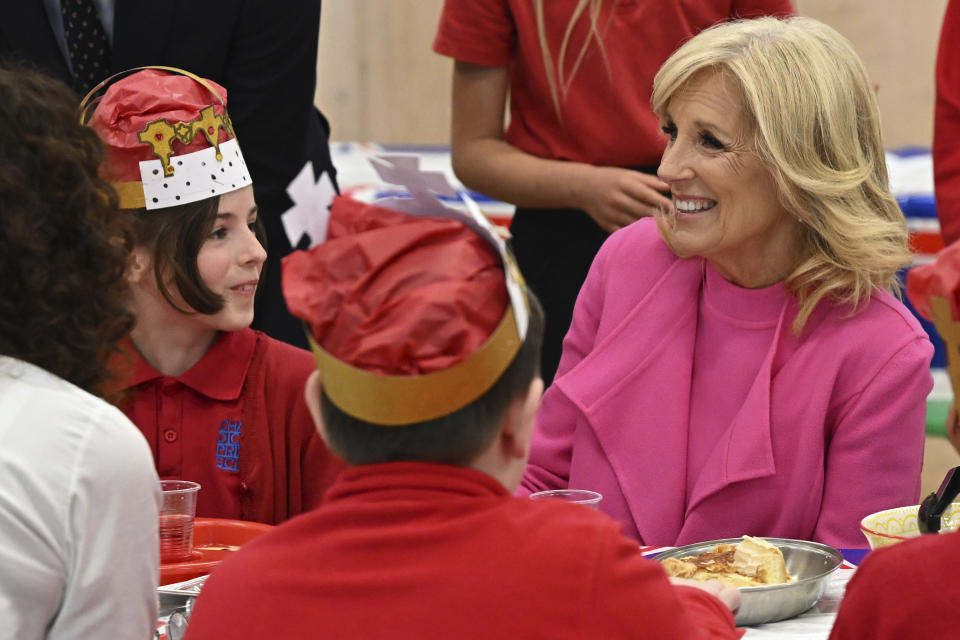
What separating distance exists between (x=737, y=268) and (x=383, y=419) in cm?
125

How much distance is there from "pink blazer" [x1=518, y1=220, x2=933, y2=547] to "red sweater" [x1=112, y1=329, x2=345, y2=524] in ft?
1.39

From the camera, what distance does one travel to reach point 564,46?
3.09 metres

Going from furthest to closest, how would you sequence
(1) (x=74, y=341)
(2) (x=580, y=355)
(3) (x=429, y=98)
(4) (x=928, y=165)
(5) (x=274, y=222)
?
(3) (x=429, y=98), (4) (x=928, y=165), (5) (x=274, y=222), (2) (x=580, y=355), (1) (x=74, y=341)

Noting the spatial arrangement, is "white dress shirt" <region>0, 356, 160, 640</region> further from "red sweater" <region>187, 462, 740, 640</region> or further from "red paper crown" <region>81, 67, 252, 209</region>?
"red paper crown" <region>81, 67, 252, 209</region>

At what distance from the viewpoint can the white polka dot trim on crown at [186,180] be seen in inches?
92.3

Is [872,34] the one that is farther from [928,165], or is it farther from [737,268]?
[737,268]

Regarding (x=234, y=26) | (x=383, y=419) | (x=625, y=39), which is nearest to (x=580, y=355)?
(x=625, y=39)

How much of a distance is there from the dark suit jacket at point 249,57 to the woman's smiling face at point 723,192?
0.97m

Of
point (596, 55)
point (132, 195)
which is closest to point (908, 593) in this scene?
point (132, 195)

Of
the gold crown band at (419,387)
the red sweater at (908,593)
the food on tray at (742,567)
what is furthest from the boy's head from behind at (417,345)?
the food on tray at (742,567)

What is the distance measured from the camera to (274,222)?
3.19 m

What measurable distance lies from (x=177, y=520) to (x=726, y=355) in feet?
3.24

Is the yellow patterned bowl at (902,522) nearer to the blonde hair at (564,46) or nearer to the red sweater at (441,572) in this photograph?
the red sweater at (441,572)

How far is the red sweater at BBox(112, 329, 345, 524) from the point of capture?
89.8 inches
